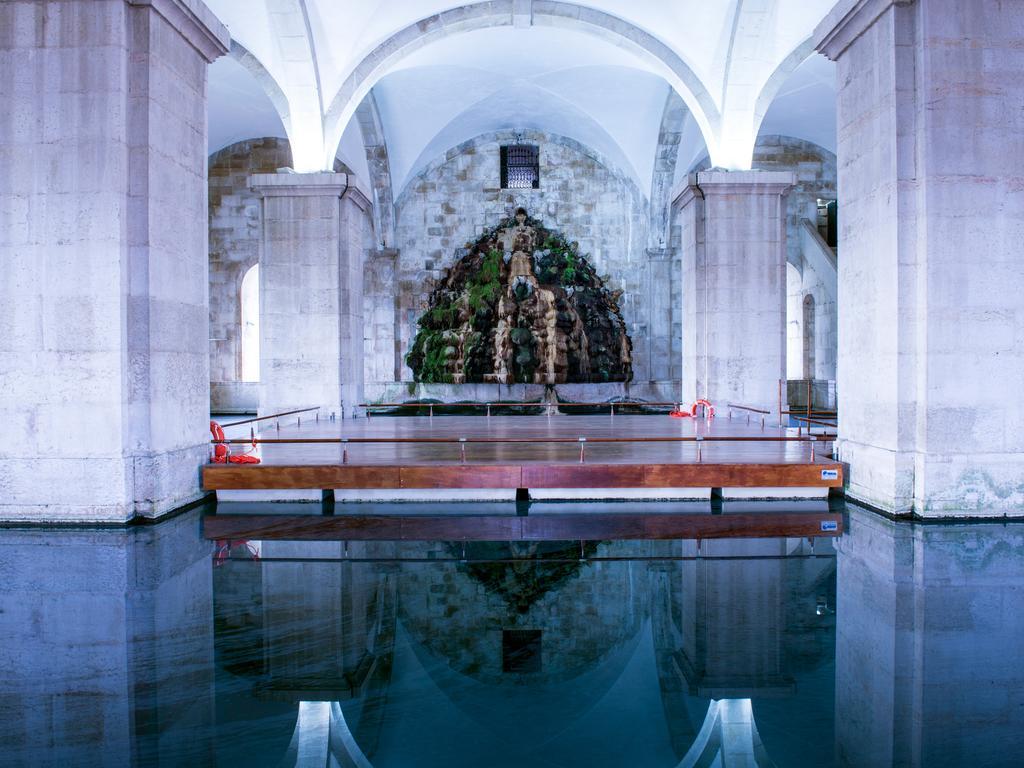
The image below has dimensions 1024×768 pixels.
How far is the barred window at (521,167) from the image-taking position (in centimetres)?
2452

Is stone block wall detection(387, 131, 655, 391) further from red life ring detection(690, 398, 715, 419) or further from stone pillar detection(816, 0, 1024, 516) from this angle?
stone pillar detection(816, 0, 1024, 516)

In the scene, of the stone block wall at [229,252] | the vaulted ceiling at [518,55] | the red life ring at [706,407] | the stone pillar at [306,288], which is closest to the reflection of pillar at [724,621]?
the red life ring at [706,407]

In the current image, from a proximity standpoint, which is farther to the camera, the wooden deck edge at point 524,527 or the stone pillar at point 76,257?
the stone pillar at point 76,257

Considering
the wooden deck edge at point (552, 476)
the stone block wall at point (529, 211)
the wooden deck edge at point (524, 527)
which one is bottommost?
the wooden deck edge at point (524, 527)

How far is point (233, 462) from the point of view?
8656mm

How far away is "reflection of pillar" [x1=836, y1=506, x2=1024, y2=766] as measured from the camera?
313cm

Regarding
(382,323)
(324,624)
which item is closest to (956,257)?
(324,624)

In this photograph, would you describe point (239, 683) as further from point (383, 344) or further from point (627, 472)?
point (383, 344)

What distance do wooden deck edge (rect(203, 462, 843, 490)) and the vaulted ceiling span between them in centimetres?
799

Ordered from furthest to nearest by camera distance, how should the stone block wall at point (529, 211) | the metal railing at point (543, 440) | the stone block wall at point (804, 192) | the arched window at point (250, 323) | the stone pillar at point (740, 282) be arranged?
the stone block wall at point (529, 211) → the arched window at point (250, 323) → the stone block wall at point (804, 192) → the stone pillar at point (740, 282) → the metal railing at point (543, 440)

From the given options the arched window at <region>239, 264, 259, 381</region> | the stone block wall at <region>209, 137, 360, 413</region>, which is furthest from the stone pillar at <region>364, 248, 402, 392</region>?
the stone block wall at <region>209, 137, 360, 413</region>

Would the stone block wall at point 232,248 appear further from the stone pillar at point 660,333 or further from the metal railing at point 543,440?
the metal railing at point 543,440

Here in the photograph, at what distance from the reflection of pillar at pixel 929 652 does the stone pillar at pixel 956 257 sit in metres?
1.05

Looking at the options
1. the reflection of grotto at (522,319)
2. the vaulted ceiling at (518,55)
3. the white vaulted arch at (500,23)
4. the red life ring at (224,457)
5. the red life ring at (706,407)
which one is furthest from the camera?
the reflection of grotto at (522,319)
